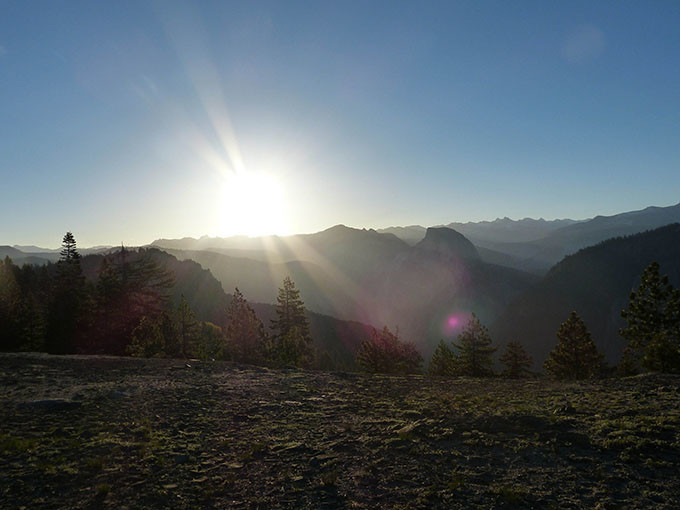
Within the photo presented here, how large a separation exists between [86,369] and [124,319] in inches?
799

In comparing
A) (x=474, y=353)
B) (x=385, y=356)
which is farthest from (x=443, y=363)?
(x=385, y=356)

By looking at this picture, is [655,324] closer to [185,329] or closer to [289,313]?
[289,313]

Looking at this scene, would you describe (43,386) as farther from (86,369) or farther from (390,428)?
(390,428)

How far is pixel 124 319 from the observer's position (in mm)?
40438

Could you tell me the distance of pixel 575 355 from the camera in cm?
3709

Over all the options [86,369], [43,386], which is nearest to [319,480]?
[43,386]

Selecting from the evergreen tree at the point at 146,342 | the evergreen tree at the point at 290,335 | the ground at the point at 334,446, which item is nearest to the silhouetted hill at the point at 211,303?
the evergreen tree at the point at 290,335

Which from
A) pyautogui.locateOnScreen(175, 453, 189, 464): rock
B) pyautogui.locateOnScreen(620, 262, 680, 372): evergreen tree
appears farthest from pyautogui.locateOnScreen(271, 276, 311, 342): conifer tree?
pyautogui.locateOnScreen(175, 453, 189, 464): rock

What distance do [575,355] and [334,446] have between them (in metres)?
36.6

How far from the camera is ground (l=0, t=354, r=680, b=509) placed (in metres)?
8.66

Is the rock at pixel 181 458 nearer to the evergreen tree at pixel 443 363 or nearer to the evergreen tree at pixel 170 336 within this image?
the evergreen tree at pixel 170 336

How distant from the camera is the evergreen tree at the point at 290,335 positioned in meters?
43.2

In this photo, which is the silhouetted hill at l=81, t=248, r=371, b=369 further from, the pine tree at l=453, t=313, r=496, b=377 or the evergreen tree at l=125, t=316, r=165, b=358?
the evergreen tree at l=125, t=316, r=165, b=358

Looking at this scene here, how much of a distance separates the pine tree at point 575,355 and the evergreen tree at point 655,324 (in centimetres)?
577
